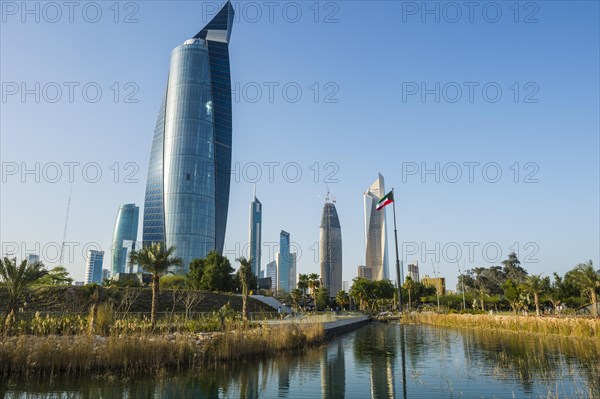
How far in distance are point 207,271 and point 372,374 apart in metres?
69.9

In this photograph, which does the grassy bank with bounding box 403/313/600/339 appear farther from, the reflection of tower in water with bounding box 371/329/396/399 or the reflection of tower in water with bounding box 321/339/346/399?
the reflection of tower in water with bounding box 321/339/346/399

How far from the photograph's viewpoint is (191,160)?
153m

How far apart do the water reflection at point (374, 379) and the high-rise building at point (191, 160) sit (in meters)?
132

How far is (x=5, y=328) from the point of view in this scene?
62.6 feet

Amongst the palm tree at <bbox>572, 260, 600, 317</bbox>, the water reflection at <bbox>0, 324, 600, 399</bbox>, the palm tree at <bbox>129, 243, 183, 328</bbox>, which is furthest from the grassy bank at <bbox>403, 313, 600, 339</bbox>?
the palm tree at <bbox>129, 243, 183, 328</bbox>

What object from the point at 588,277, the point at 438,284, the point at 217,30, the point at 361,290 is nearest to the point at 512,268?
the point at 438,284

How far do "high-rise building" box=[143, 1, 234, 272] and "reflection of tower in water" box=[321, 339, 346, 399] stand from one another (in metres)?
129

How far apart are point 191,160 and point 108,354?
5530 inches

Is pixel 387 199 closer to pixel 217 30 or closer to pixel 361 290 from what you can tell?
pixel 361 290

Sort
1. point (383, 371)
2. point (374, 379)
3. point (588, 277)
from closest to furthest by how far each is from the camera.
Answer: point (374, 379)
point (383, 371)
point (588, 277)

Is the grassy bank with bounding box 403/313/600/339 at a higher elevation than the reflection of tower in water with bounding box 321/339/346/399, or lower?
higher

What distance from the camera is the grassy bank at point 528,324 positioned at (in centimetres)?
2972

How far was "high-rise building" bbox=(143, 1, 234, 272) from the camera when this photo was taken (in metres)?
152

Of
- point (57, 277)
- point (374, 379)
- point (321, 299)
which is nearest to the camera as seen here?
point (374, 379)
